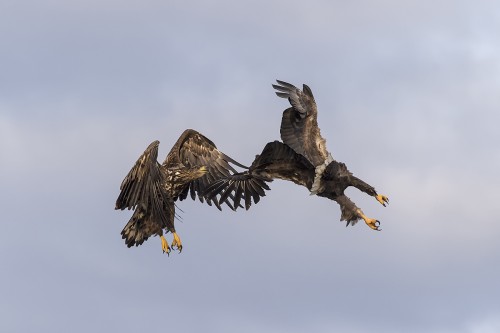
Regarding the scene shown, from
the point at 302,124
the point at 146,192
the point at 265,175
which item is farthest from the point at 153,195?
the point at 302,124

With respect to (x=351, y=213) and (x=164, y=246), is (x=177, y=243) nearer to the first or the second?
(x=164, y=246)

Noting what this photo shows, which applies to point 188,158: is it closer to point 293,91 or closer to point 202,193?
point 202,193

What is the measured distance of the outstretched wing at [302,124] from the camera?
27094 millimetres

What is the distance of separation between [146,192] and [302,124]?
4129 mm

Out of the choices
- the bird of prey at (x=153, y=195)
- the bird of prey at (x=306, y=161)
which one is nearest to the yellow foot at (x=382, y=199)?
the bird of prey at (x=306, y=161)

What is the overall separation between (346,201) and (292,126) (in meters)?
2.04

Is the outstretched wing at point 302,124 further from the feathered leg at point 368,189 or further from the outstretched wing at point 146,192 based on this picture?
the outstretched wing at point 146,192

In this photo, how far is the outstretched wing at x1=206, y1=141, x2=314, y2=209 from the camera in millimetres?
27297

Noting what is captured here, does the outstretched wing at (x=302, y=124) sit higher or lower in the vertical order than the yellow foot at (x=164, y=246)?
higher

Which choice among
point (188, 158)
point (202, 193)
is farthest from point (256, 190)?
point (188, 158)

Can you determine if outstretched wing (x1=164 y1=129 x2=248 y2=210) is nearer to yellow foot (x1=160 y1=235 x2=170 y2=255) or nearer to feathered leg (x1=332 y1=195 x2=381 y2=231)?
yellow foot (x1=160 y1=235 x2=170 y2=255)

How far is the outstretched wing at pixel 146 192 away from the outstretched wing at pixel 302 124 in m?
3.55

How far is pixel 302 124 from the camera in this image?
27.4 meters

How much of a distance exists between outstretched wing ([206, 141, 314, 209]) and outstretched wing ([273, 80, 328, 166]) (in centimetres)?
25
